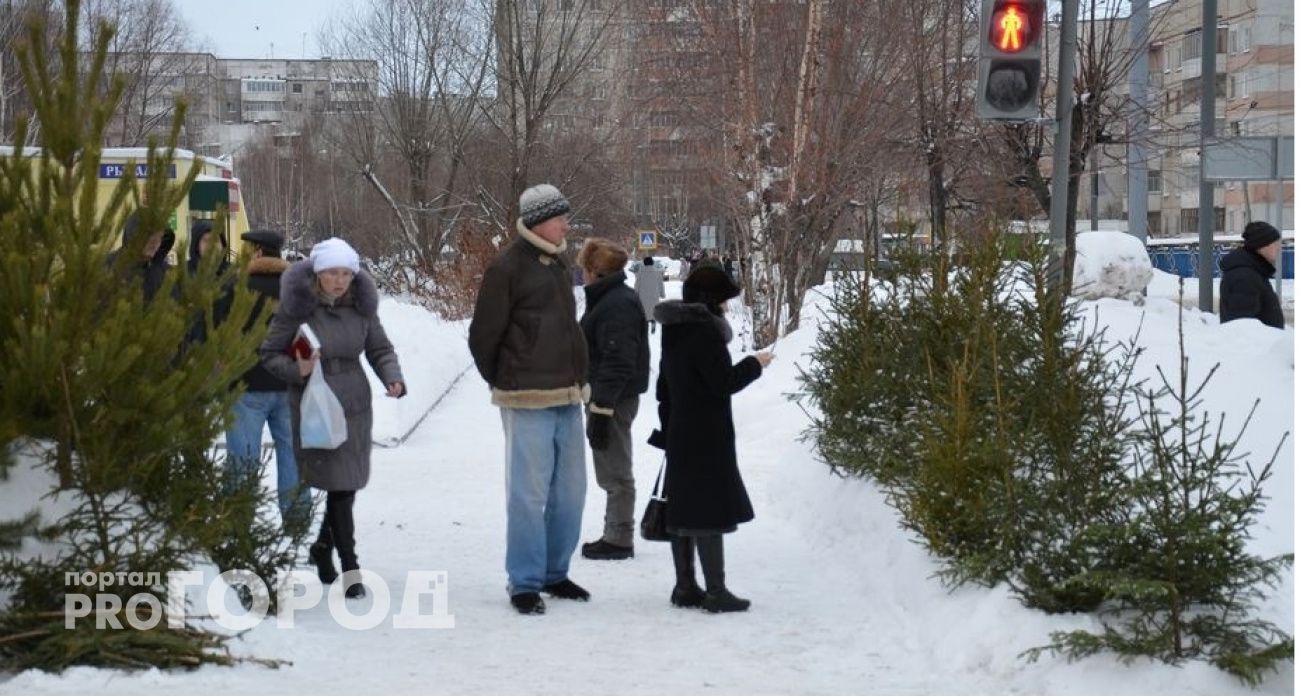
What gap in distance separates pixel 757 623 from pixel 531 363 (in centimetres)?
152

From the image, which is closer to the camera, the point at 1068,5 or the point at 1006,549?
the point at 1006,549

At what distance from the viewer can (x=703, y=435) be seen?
27.3 feet

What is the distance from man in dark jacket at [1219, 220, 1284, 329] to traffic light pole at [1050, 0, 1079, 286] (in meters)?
1.75

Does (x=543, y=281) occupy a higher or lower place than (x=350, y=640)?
higher

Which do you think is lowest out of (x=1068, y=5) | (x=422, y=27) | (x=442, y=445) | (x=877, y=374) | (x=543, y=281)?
(x=442, y=445)

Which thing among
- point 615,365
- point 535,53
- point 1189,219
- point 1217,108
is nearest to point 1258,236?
point 615,365

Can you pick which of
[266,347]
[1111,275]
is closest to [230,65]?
[1111,275]

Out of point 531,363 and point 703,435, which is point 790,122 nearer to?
point 703,435

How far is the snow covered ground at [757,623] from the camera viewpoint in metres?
6.63

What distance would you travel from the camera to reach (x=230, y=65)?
167 m

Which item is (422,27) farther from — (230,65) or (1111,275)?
(230,65)

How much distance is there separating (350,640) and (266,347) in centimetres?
158

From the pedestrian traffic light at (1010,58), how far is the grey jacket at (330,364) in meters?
4.35

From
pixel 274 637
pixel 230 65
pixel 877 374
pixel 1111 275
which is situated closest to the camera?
pixel 274 637
